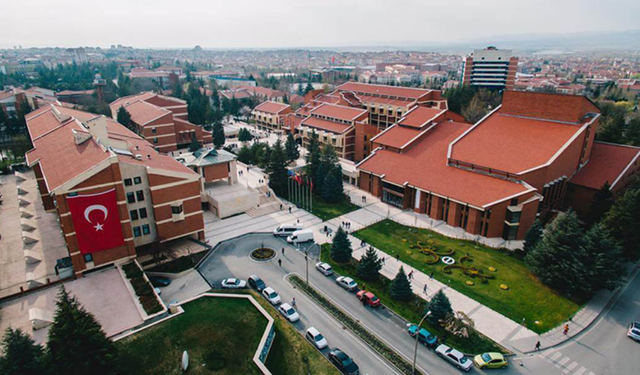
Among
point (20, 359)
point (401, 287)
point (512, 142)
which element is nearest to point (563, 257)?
point (401, 287)

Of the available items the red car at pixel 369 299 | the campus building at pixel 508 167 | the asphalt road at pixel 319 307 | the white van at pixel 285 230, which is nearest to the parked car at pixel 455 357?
the asphalt road at pixel 319 307

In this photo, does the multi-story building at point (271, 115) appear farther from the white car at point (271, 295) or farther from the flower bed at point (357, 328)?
the white car at point (271, 295)

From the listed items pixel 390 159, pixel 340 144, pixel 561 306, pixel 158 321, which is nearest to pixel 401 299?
pixel 561 306

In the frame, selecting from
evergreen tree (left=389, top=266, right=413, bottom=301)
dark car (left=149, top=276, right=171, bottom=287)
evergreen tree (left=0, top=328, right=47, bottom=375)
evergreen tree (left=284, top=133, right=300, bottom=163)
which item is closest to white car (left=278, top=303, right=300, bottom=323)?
evergreen tree (left=389, top=266, right=413, bottom=301)

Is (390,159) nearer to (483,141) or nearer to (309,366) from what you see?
(483,141)

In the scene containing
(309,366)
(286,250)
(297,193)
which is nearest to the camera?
(309,366)

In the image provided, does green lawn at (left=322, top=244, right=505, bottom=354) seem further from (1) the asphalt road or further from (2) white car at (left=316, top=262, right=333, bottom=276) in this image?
(1) the asphalt road
